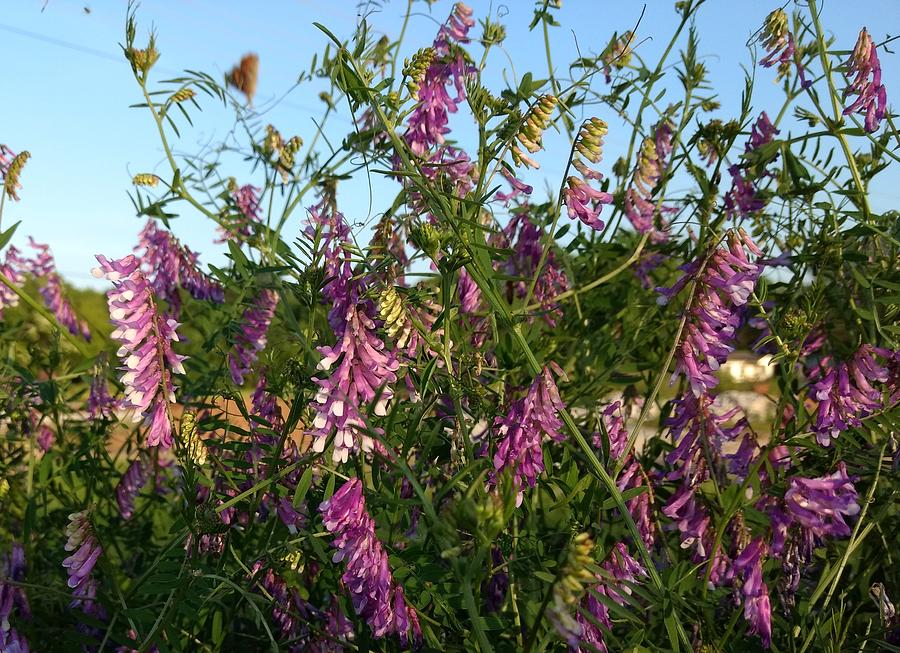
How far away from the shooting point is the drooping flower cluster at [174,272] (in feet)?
8.59

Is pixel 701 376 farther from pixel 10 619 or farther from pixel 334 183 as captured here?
pixel 10 619

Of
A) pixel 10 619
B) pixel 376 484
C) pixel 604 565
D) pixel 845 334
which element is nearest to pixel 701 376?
pixel 604 565

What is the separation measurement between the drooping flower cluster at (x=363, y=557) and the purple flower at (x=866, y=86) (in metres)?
1.33

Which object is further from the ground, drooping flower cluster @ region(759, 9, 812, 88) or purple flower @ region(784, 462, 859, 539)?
drooping flower cluster @ region(759, 9, 812, 88)

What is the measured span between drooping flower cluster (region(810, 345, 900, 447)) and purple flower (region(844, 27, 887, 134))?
20.9 inches

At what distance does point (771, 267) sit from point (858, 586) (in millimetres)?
746

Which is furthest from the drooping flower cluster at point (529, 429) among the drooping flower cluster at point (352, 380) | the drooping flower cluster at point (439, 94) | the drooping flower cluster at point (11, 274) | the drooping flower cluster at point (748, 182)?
the drooping flower cluster at point (11, 274)

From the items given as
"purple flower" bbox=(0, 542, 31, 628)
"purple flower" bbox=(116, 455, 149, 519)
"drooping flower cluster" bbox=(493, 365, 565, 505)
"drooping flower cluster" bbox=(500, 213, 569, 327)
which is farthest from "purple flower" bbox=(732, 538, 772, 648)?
"purple flower" bbox=(116, 455, 149, 519)

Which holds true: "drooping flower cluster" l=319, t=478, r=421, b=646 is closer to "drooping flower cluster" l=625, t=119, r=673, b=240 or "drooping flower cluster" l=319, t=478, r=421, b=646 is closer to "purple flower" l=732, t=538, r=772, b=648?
"purple flower" l=732, t=538, r=772, b=648

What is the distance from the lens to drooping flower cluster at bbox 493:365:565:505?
1406 mm

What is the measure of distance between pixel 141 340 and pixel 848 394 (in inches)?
51.7

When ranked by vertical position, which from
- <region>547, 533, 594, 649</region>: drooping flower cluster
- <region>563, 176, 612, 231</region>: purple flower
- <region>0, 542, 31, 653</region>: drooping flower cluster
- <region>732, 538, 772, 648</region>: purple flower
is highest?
<region>563, 176, 612, 231</region>: purple flower

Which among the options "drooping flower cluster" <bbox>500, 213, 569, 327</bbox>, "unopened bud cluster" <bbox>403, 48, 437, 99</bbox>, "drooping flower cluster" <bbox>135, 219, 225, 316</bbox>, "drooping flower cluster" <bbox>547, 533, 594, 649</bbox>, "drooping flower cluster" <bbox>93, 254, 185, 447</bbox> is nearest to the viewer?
"drooping flower cluster" <bbox>547, 533, 594, 649</bbox>

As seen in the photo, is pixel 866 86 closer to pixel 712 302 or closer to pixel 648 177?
pixel 648 177
